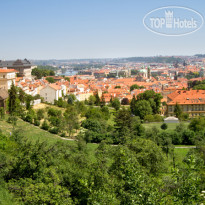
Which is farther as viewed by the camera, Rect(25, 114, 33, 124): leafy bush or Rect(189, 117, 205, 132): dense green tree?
Rect(189, 117, 205, 132): dense green tree

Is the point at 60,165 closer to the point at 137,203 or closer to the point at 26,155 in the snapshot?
the point at 26,155

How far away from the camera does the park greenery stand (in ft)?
19.6

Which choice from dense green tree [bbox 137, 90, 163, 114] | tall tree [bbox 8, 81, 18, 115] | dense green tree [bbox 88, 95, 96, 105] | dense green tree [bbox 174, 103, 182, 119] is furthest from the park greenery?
dense green tree [bbox 88, 95, 96, 105]

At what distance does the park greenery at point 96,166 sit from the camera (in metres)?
5.98

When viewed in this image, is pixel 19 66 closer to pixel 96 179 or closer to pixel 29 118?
pixel 29 118

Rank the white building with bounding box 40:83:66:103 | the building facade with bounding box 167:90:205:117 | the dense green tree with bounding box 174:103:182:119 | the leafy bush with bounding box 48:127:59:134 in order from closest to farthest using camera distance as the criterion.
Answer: the leafy bush with bounding box 48:127:59:134
the dense green tree with bounding box 174:103:182:119
the building facade with bounding box 167:90:205:117
the white building with bounding box 40:83:66:103

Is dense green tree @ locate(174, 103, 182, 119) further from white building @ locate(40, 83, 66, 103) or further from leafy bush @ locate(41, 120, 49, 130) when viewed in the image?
leafy bush @ locate(41, 120, 49, 130)

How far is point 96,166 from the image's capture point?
10.1 metres

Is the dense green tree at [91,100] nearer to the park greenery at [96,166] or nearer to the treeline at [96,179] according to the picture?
the park greenery at [96,166]

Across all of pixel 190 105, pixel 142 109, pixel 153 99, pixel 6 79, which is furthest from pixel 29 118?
pixel 190 105

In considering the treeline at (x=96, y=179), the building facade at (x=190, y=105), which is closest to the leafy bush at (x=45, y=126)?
the treeline at (x=96, y=179)

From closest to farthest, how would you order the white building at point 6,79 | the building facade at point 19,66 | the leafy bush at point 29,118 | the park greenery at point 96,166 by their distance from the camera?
the park greenery at point 96,166
the leafy bush at point 29,118
the white building at point 6,79
the building facade at point 19,66

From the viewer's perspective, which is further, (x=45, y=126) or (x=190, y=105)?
(x=190, y=105)

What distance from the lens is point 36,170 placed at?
10.5 metres
